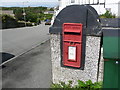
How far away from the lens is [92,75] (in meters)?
5.40

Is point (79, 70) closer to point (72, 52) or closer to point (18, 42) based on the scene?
point (72, 52)

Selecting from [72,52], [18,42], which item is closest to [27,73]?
[72,52]

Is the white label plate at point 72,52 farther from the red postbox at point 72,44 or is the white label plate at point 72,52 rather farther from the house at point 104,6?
the house at point 104,6

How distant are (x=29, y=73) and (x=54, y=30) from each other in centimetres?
372

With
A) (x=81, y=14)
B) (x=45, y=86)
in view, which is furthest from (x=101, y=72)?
(x=45, y=86)

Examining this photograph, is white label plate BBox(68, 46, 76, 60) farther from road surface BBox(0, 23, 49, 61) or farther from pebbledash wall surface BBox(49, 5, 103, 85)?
road surface BBox(0, 23, 49, 61)

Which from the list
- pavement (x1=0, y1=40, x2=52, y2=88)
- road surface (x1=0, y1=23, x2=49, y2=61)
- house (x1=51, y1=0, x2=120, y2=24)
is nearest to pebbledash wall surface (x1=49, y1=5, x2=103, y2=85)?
pavement (x1=0, y1=40, x2=52, y2=88)

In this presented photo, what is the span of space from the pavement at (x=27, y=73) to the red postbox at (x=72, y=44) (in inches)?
81.6

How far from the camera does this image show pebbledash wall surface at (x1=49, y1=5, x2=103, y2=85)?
16.6ft

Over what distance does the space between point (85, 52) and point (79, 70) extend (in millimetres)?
778

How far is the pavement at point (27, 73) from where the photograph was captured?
22.6 feet

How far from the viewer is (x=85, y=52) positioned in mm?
5281

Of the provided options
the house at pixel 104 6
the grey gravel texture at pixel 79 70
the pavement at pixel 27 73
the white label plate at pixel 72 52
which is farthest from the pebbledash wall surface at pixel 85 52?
the house at pixel 104 6

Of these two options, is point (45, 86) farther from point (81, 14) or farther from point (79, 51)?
point (81, 14)
